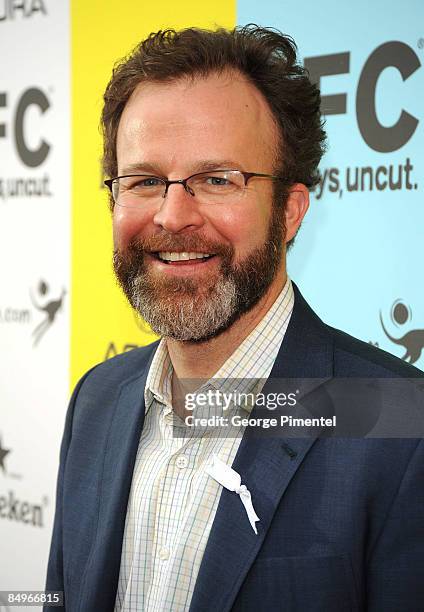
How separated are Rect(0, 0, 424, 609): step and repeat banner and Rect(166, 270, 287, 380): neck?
→ 1.62ft

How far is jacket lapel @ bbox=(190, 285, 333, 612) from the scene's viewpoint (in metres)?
1.22

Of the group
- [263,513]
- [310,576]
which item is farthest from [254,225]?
[310,576]

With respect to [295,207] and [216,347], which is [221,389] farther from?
[295,207]

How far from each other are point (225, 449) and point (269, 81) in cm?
73

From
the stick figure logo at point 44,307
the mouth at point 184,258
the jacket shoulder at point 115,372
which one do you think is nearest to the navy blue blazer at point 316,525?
the mouth at point 184,258

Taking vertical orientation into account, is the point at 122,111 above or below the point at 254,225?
above

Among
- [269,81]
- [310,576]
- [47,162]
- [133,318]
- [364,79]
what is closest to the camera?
[310,576]

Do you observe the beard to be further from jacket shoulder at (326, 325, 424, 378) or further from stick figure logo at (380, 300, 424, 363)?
stick figure logo at (380, 300, 424, 363)

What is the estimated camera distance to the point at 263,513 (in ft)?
4.07

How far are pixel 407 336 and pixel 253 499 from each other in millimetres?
767

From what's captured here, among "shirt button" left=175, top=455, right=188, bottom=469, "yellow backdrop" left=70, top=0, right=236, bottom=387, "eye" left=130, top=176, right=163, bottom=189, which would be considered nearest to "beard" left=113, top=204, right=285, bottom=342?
"eye" left=130, top=176, right=163, bottom=189

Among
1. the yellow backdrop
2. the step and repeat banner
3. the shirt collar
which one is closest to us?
the shirt collar

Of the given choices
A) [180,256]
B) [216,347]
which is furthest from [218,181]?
[216,347]

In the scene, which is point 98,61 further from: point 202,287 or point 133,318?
point 202,287
